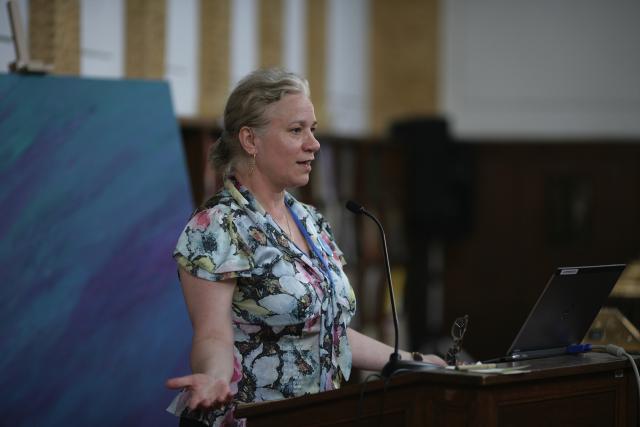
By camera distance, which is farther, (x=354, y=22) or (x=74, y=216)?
(x=354, y=22)

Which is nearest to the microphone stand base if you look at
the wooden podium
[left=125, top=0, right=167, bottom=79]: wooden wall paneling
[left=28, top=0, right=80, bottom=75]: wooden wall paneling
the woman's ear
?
the wooden podium

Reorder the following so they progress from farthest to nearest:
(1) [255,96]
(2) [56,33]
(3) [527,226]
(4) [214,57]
Result: (3) [527,226] → (4) [214,57] → (2) [56,33] → (1) [255,96]

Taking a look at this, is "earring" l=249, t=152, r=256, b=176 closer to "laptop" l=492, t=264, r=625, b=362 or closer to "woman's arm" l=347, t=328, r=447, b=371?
"woman's arm" l=347, t=328, r=447, b=371

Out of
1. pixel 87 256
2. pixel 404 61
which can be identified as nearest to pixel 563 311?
pixel 87 256

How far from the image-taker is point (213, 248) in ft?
7.47

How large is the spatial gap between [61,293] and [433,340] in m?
5.38

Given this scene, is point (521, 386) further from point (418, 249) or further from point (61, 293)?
point (418, 249)

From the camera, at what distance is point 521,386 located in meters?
2.21

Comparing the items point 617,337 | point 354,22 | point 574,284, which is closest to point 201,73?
point 354,22

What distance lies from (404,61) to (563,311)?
6608 mm

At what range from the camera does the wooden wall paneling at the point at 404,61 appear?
29.0ft

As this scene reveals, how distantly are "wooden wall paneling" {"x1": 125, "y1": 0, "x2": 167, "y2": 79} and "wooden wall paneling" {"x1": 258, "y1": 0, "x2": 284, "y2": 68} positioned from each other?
1430 millimetres

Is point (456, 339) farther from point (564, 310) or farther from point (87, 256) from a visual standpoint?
point (87, 256)

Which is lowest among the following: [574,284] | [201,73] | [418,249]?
[418,249]
